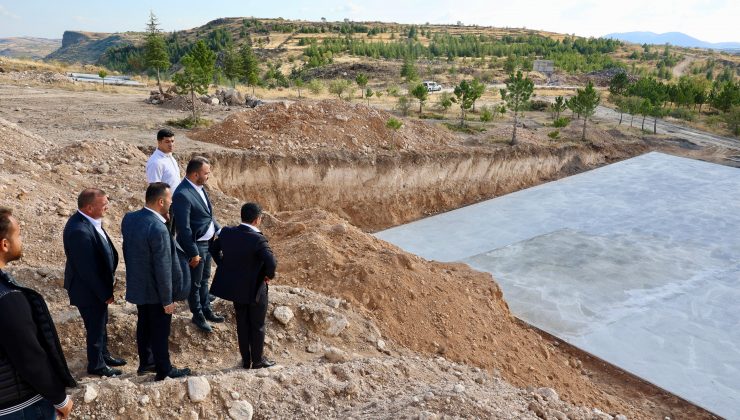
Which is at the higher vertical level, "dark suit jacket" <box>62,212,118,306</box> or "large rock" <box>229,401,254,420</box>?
"dark suit jacket" <box>62,212,118,306</box>

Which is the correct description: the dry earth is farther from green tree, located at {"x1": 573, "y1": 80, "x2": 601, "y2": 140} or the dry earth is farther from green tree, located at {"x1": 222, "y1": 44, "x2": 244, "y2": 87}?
green tree, located at {"x1": 222, "y1": 44, "x2": 244, "y2": 87}

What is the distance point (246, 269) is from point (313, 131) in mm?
12749

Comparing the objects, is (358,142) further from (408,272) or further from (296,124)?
(408,272)

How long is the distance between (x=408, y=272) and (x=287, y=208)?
771 cm

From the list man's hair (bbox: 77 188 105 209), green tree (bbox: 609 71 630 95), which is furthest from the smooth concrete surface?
green tree (bbox: 609 71 630 95)

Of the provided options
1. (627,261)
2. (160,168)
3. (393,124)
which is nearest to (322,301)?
(160,168)

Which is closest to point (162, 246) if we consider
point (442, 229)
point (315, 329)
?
point (315, 329)

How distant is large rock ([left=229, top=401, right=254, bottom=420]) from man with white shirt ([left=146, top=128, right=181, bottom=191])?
2830mm

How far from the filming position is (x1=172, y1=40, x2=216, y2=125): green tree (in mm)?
18438

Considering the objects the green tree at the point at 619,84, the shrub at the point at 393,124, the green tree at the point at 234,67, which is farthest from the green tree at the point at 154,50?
the green tree at the point at 619,84

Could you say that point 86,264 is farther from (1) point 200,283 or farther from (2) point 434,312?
(2) point 434,312

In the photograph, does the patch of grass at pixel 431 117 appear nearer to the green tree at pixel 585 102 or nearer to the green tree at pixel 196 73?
the green tree at pixel 585 102

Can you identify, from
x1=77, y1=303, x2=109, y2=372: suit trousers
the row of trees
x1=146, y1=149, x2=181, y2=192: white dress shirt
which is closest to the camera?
x1=77, y1=303, x2=109, y2=372: suit trousers

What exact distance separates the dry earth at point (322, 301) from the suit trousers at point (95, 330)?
0.24m
